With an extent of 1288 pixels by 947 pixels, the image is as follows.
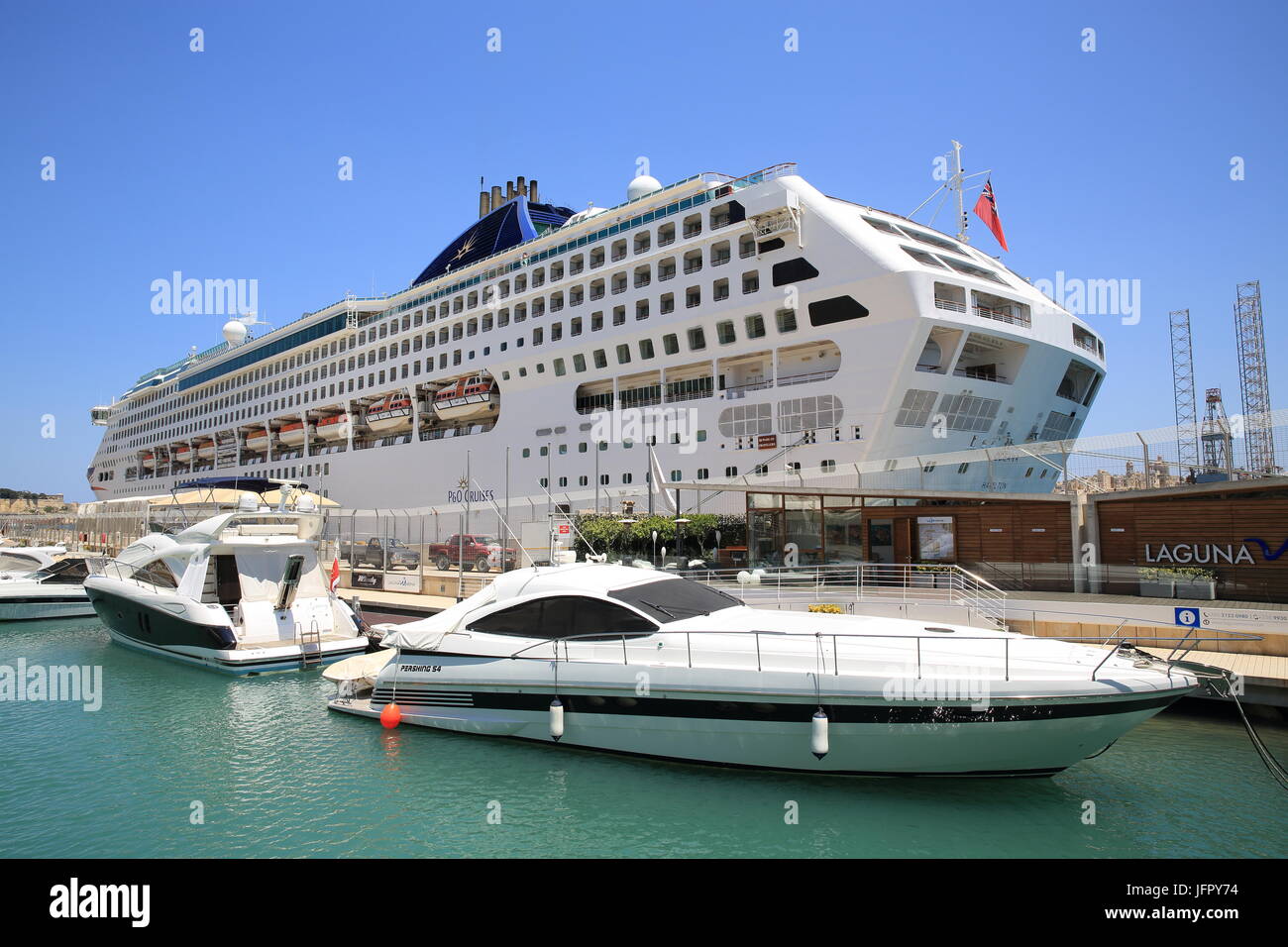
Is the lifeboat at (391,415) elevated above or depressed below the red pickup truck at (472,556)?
above

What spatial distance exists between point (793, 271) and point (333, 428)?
33.8 meters

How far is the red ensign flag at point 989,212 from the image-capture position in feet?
81.8

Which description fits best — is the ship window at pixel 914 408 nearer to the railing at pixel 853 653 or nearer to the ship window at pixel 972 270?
the ship window at pixel 972 270

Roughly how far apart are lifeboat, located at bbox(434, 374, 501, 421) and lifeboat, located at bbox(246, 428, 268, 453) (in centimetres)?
2420

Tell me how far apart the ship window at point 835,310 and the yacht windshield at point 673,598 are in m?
14.6

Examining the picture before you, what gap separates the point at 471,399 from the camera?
36.0 m

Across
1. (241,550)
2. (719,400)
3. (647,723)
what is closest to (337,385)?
(719,400)

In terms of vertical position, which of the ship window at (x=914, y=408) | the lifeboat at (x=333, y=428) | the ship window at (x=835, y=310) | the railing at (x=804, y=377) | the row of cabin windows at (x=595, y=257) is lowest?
the ship window at (x=914, y=408)

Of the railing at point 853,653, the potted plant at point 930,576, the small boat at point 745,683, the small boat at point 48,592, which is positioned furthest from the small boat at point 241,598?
the potted plant at point 930,576

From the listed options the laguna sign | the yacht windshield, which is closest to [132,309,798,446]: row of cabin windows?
the laguna sign

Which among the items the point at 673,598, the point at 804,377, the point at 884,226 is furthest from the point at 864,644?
the point at 884,226

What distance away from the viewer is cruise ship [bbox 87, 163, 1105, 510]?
22141 mm

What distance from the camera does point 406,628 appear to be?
1051cm

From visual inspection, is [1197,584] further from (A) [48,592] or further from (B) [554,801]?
(A) [48,592]
